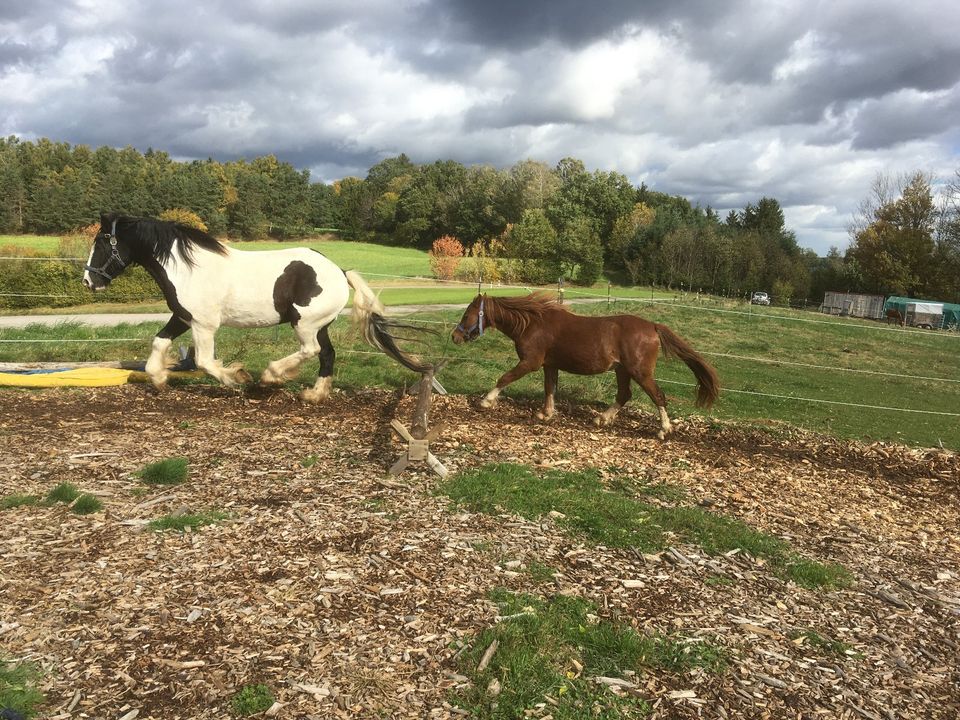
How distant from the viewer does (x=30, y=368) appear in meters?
9.80

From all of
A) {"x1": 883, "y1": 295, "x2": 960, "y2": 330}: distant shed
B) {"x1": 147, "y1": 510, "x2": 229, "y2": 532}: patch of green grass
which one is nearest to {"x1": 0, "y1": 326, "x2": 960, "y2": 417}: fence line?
{"x1": 147, "y1": 510, "x2": 229, "y2": 532}: patch of green grass

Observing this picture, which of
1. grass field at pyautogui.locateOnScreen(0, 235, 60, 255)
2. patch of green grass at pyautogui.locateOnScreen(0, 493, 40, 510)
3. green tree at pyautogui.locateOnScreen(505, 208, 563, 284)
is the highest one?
green tree at pyautogui.locateOnScreen(505, 208, 563, 284)

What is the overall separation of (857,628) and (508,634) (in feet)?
7.43

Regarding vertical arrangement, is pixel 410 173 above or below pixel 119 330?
above

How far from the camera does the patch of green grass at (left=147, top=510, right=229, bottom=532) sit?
4.65 m

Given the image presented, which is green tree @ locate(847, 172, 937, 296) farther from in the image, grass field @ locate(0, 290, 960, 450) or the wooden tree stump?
the wooden tree stump

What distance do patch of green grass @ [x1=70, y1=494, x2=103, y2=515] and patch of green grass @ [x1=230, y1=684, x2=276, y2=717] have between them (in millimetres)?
2645

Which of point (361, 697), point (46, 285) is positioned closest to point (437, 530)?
point (361, 697)

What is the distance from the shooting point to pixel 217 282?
802 centimetres

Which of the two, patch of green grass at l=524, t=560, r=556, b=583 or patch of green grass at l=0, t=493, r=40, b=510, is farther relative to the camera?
patch of green grass at l=0, t=493, r=40, b=510

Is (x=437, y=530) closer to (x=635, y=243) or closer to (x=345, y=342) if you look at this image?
(x=345, y=342)

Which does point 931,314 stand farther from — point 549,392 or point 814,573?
point 814,573

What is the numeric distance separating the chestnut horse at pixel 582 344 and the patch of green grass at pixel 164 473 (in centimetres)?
388

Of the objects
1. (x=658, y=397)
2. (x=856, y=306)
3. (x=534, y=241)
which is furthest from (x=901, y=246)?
(x=658, y=397)
